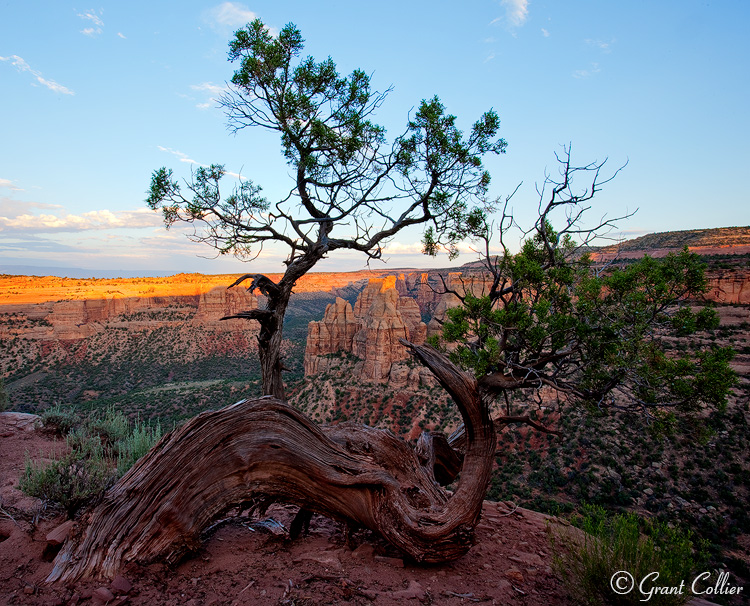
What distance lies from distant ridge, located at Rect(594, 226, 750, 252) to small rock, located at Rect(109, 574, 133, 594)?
155 feet

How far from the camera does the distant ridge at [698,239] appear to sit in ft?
148

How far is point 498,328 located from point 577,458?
18.7 metres

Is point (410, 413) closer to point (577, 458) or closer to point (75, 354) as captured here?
point (577, 458)

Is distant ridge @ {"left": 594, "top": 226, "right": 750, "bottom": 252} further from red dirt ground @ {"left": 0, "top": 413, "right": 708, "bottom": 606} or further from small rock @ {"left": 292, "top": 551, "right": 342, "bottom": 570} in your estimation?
small rock @ {"left": 292, "top": 551, "right": 342, "bottom": 570}

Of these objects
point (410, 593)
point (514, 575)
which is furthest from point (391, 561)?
point (514, 575)

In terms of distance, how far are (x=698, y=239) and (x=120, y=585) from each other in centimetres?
6262

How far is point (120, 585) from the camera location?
3.57 meters

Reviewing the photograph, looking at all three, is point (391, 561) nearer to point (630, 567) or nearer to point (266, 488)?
point (266, 488)

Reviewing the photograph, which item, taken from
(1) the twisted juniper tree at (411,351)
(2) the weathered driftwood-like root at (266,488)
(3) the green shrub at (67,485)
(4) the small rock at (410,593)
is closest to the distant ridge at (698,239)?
(1) the twisted juniper tree at (411,351)

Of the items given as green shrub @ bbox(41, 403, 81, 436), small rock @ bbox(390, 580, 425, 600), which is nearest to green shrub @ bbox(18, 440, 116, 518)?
small rock @ bbox(390, 580, 425, 600)

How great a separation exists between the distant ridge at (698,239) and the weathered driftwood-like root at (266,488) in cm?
4421

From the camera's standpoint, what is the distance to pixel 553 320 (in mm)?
6098

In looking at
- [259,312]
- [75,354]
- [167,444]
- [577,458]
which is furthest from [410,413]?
[75,354]

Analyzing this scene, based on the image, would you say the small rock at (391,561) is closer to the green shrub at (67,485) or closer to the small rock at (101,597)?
the small rock at (101,597)
